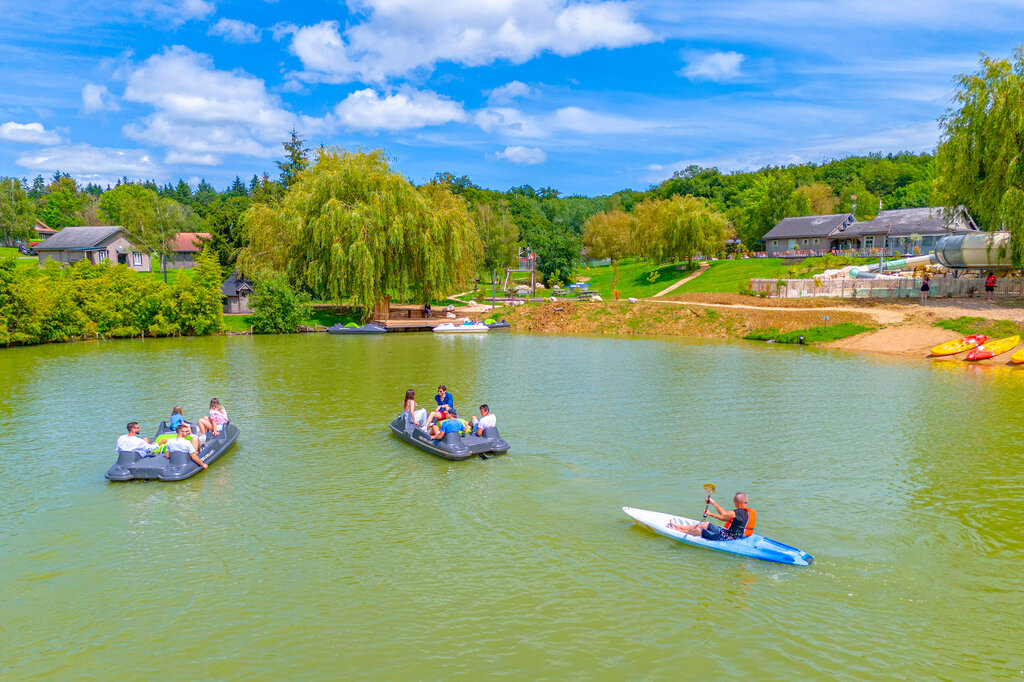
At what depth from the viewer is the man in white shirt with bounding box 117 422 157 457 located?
18.1m

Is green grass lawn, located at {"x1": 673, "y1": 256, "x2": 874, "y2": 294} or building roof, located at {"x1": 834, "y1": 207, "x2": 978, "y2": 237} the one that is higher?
building roof, located at {"x1": 834, "y1": 207, "x2": 978, "y2": 237}

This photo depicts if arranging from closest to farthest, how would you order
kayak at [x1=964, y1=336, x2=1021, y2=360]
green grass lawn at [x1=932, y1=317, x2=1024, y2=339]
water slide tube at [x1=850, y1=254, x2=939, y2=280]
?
1. kayak at [x1=964, y1=336, x2=1021, y2=360]
2. green grass lawn at [x1=932, y1=317, x2=1024, y2=339]
3. water slide tube at [x1=850, y1=254, x2=939, y2=280]

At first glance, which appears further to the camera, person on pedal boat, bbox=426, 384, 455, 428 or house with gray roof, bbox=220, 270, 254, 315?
house with gray roof, bbox=220, 270, 254, 315

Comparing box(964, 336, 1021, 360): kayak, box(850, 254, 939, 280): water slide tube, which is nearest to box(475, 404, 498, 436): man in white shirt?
box(964, 336, 1021, 360): kayak

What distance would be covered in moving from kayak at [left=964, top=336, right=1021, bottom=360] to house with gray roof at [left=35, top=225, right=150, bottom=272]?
9176 centimetres

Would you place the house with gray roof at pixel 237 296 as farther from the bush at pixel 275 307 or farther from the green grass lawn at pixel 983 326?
the green grass lawn at pixel 983 326

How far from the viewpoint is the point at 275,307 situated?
179 ft

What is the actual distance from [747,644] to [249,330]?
5240 cm


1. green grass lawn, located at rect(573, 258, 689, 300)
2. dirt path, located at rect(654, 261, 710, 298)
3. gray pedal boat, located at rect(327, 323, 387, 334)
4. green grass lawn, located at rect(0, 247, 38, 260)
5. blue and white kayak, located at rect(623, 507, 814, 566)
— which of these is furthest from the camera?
green grass lawn, located at rect(0, 247, 38, 260)

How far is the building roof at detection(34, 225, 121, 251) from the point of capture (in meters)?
85.6

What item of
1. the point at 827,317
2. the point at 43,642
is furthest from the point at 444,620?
the point at 827,317

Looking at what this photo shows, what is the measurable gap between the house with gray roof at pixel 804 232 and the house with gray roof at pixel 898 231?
119 cm

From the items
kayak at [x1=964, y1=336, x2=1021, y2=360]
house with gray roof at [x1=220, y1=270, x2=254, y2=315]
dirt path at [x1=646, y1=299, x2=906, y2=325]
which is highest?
house with gray roof at [x1=220, y1=270, x2=254, y2=315]

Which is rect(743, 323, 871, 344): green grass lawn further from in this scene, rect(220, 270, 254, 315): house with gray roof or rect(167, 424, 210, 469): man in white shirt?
rect(220, 270, 254, 315): house with gray roof
